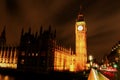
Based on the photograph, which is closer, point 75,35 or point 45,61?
point 45,61

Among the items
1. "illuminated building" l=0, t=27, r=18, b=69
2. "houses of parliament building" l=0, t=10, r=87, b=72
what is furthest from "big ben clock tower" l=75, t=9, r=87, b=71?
"illuminated building" l=0, t=27, r=18, b=69

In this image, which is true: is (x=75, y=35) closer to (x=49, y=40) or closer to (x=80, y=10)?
(x=80, y=10)

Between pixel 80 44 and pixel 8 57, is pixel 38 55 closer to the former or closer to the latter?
pixel 8 57

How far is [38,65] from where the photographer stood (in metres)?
62.9

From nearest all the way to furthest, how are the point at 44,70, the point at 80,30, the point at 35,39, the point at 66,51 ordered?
the point at 44,70 → the point at 35,39 → the point at 66,51 → the point at 80,30

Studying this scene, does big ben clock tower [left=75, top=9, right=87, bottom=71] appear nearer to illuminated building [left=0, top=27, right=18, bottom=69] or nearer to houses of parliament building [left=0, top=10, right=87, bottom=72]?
houses of parliament building [left=0, top=10, right=87, bottom=72]

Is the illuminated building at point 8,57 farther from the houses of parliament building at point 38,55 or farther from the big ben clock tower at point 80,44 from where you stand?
the big ben clock tower at point 80,44

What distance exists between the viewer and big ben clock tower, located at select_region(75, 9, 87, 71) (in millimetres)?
84175

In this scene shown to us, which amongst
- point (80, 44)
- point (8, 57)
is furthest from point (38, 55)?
point (80, 44)

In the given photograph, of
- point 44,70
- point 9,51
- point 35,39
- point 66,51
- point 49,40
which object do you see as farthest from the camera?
point 66,51

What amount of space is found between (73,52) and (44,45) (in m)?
30.9

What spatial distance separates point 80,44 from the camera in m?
88.2

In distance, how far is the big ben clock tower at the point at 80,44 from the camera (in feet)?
276

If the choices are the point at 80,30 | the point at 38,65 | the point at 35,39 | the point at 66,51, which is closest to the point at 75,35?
the point at 80,30
